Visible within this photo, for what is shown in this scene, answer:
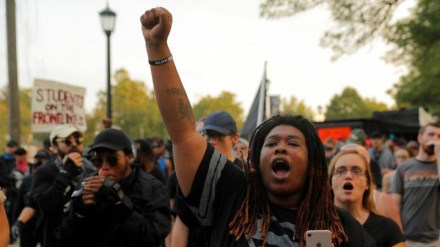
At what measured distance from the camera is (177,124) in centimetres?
268

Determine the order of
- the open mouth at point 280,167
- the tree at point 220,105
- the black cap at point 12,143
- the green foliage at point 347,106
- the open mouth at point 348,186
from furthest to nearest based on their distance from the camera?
the green foliage at point 347,106
the tree at point 220,105
the black cap at point 12,143
the open mouth at point 348,186
the open mouth at point 280,167

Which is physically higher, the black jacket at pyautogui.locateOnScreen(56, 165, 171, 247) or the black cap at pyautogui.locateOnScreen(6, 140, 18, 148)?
the black cap at pyautogui.locateOnScreen(6, 140, 18, 148)

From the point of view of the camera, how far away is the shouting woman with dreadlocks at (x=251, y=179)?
2.66 metres

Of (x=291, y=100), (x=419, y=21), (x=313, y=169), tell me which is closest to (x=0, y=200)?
(x=313, y=169)

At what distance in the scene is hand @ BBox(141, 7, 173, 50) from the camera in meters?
2.63

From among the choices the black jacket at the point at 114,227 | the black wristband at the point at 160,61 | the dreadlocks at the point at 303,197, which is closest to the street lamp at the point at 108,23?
the black jacket at the point at 114,227

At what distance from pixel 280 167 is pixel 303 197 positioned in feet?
0.59

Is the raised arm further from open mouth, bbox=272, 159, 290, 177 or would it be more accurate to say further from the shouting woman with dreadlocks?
open mouth, bbox=272, 159, 290, 177

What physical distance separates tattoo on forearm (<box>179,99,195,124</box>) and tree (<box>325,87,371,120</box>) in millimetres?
105054

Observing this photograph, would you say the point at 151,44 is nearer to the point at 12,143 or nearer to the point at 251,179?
the point at 251,179

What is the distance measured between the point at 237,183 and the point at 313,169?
0.30 m

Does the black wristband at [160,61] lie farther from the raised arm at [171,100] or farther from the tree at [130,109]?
the tree at [130,109]

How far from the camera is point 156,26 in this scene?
2648 mm

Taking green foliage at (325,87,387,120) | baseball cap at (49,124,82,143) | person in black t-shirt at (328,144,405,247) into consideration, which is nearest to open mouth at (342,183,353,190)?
person in black t-shirt at (328,144,405,247)
